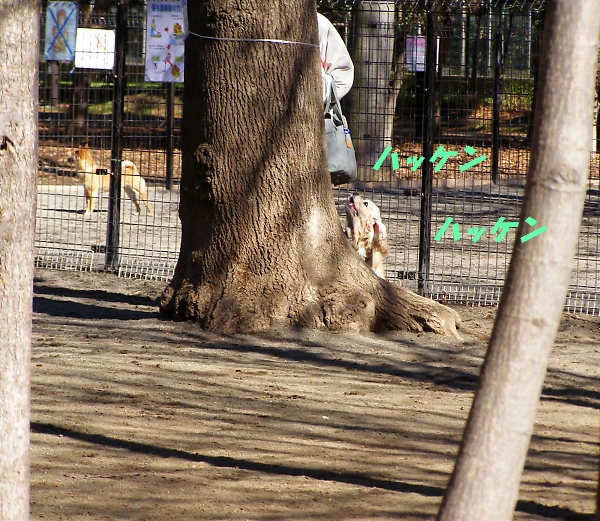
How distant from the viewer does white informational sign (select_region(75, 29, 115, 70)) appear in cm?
922

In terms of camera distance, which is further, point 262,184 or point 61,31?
point 61,31

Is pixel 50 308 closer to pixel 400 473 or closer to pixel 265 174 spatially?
pixel 265 174

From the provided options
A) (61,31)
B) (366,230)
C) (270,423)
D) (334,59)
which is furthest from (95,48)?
(270,423)

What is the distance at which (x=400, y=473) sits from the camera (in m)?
3.94

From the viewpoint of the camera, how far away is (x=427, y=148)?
811 cm

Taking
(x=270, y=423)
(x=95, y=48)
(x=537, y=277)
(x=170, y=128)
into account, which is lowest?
(x=270, y=423)

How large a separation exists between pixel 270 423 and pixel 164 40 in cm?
572

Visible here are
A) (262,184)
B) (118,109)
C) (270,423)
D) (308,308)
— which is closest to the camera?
(270,423)

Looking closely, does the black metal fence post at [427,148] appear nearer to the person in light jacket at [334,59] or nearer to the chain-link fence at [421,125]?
the chain-link fence at [421,125]

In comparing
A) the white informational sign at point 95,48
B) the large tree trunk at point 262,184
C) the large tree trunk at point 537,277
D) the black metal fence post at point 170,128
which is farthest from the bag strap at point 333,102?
the large tree trunk at point 537,277

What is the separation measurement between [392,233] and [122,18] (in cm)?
453

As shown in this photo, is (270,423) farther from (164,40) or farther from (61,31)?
(61,31)

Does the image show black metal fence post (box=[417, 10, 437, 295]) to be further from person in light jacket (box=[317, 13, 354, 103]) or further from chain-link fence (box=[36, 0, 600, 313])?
person in light jacket (box=[317, 13, 354, 103])

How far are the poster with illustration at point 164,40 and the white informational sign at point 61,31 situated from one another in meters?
0.85
